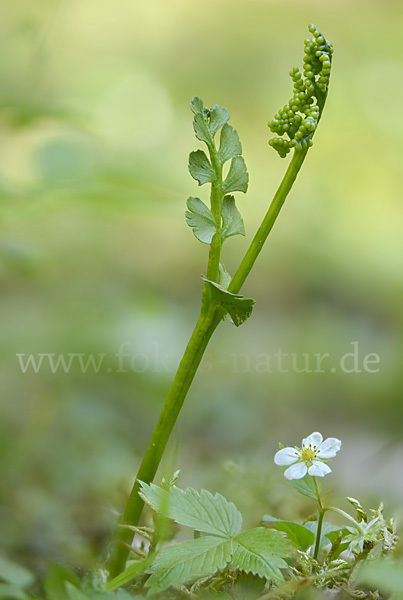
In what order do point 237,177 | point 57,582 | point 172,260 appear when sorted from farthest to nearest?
point 172,260
point 237,177
point 57,582

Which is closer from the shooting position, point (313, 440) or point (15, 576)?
point (15, 576)

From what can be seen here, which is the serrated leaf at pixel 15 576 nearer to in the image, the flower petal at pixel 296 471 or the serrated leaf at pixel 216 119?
the flower petal at pixel 296 471

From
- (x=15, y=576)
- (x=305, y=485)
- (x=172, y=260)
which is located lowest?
(x=15, y=576)

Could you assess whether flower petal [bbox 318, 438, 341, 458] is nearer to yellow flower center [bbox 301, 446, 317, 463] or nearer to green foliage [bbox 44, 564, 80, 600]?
yellow flower center [bbox 301, 446, 317, 463]

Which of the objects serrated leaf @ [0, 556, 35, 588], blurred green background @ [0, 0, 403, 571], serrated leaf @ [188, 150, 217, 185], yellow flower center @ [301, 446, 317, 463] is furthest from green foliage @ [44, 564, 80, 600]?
serrated leaf @ [188, 150, 217, 185]

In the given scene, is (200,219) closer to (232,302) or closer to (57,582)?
(232,302)

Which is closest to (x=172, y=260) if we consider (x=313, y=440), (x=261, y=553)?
(x=313, y=440)

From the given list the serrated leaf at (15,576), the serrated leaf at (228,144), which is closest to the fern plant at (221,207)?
the serrated leaf at (228,144)

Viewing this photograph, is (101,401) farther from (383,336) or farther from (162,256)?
(162,256)
